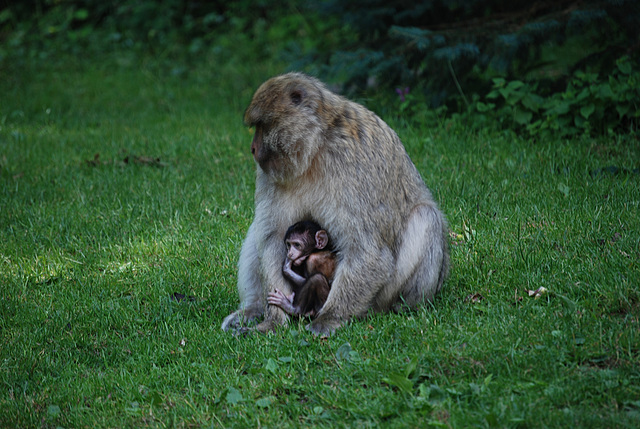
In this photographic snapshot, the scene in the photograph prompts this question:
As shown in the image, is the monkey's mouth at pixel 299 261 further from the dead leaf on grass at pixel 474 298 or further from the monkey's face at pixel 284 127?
the dead leaf on grass at pixel 474 298

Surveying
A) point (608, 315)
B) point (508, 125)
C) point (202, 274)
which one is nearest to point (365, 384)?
point (608, 315)

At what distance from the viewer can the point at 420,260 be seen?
4.51 m

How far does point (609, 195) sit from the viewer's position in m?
5.94

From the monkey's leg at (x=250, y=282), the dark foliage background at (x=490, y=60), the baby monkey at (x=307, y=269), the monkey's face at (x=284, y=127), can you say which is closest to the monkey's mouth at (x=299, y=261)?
the baby monkey at (x=307, y=269)

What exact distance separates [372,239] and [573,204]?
2333 mm

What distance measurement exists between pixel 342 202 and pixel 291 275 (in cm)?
66

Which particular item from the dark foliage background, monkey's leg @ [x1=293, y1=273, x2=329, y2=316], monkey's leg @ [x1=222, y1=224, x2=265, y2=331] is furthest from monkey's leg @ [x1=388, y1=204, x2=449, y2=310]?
the dark foliage background

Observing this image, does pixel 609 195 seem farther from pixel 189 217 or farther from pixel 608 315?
pixel 189 217

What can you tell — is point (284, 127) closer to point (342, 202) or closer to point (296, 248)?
point (342, 202)

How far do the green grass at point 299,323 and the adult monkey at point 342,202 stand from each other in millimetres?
217

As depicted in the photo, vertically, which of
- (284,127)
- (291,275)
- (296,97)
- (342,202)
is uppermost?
(296,97)

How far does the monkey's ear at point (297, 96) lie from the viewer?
4395mm

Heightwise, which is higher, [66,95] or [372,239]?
[372,239]

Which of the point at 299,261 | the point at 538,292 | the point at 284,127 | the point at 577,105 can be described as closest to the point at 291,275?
the point at 299,261
